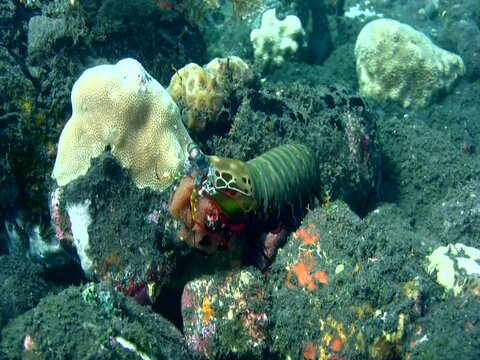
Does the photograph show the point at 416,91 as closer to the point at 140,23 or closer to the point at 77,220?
the point at 140,23

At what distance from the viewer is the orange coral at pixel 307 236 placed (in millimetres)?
4327

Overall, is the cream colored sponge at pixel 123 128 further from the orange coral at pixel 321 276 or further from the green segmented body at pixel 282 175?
the orange coral at pixel 321 276

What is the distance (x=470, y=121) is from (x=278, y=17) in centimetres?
473

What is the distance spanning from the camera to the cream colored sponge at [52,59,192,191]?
4637mm

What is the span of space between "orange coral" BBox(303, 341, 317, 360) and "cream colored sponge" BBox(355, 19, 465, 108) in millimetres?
7226

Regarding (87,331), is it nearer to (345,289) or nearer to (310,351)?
(310,351)

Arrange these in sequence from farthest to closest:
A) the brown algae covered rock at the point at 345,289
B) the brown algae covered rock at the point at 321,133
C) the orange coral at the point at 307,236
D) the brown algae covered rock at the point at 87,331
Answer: the brown algae covered rock at the point at 321,133, the orange coral at the point at 307,236, the brown algae covered rock at the point at 345,289, the brown algae covered rock at the point at 87,331

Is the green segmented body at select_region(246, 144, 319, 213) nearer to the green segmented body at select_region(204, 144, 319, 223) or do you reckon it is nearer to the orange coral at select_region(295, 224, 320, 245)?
the green segmented body at select_region(204, 144, 319, 223)

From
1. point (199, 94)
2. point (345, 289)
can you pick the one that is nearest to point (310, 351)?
point (345, 289)

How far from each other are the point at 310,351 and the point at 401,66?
7.51m

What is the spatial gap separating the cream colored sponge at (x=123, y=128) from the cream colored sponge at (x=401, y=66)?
6.32 meters

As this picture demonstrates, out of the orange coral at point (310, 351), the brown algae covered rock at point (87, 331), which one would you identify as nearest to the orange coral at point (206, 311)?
the brown algae covered rock at point (87, 331)

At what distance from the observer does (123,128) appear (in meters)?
4.66

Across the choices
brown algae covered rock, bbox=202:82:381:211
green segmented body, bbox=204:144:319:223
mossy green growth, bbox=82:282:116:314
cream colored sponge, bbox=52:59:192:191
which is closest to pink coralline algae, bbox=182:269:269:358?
green segmented body, bbox=204:144:319:223
